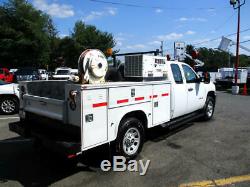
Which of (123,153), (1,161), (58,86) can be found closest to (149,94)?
(123,153)

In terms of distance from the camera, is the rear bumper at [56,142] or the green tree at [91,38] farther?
the green tree at [91,38]

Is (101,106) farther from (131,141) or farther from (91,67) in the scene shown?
(131,141)

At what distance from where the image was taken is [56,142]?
12.9 feet

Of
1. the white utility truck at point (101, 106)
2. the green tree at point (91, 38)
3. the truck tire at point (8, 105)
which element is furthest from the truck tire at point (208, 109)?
the green tree at point (91, 38)

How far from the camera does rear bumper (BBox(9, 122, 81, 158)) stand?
3.76 m

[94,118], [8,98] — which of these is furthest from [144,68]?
[8,98]

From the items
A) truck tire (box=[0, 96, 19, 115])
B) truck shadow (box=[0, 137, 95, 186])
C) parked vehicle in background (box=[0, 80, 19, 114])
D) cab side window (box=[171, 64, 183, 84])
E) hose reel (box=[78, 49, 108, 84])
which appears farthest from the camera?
truck tire (box=[0, 96, 19, 115])

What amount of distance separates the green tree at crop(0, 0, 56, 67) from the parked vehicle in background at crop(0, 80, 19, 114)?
28293 mm

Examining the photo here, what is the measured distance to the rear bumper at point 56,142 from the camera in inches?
148

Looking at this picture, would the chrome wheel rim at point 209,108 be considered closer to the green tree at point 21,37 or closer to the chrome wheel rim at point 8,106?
the chrome wheel rim at point 8,106

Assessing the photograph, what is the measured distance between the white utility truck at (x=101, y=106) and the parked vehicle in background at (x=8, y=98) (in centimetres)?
454

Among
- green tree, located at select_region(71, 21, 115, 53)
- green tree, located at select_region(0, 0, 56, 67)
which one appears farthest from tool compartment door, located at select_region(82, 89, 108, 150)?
green tree, located at select_region(71, 21, 115, 53)

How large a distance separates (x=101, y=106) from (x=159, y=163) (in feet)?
5.69

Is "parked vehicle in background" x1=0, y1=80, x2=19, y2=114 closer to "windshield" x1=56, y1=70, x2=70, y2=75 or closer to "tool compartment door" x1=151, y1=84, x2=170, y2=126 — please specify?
"tool compartment door" x1=151, y1=84, x2=170, y2=126
